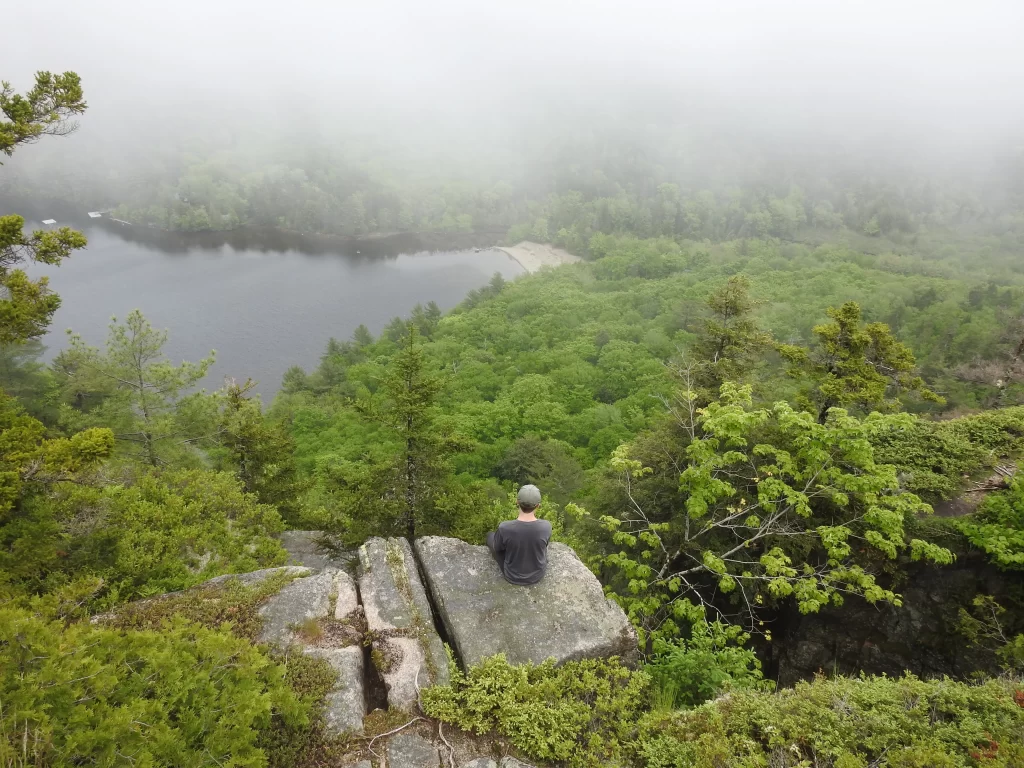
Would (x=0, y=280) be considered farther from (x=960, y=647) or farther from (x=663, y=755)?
(x=960, y=647)

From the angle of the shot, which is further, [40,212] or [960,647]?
[40,212]

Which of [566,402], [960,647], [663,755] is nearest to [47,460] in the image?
[663,755]

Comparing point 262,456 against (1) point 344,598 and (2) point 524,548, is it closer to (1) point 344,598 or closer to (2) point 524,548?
(1) point 344,598

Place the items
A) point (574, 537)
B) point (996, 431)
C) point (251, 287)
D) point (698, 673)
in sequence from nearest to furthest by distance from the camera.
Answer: point (698, 673) → point (996, 431) → point (574, 537) → point (251, 287)

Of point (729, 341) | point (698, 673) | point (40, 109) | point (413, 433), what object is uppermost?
point (40, 109)

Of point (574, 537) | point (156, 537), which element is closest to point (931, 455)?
point (574, 537)

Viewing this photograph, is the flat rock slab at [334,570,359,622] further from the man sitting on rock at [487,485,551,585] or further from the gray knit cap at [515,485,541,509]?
the gray knit cap at [515,485,541,509]
